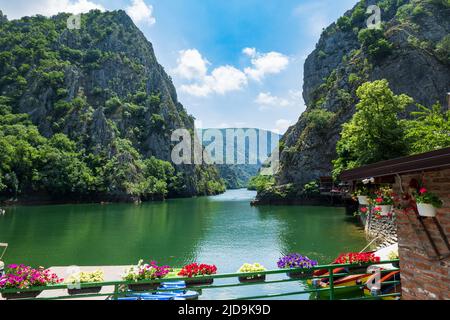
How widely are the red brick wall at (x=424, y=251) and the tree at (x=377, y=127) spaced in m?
28.5

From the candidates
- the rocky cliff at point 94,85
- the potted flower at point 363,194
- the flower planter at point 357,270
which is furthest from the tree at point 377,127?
the rocky cliff at point 94,85

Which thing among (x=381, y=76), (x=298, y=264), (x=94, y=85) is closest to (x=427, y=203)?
(x=298, y=264)

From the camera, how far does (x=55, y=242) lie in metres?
34.1

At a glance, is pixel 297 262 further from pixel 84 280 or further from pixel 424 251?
pixel 84 280

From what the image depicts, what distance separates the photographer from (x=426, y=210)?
226 inches

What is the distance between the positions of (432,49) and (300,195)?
42692 mm

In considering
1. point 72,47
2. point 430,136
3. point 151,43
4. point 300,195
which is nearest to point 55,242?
point 430,136

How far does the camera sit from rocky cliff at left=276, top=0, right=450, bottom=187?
7350cm

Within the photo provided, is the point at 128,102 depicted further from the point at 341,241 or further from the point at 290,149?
the point at 341,241

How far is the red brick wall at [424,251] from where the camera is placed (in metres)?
5.77

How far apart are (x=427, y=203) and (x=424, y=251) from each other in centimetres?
114

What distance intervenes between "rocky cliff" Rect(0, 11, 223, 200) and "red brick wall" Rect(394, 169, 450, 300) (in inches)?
4445

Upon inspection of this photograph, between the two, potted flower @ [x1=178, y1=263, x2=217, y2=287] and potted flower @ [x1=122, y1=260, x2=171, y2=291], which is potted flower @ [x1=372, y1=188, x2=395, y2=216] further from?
potted flower @ [x1=122, y1=260, x2=171, y2=291]

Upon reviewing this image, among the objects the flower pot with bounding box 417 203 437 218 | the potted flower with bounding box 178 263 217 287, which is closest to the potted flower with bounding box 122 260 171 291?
the potted flower with bounding box 178 263 217 287
